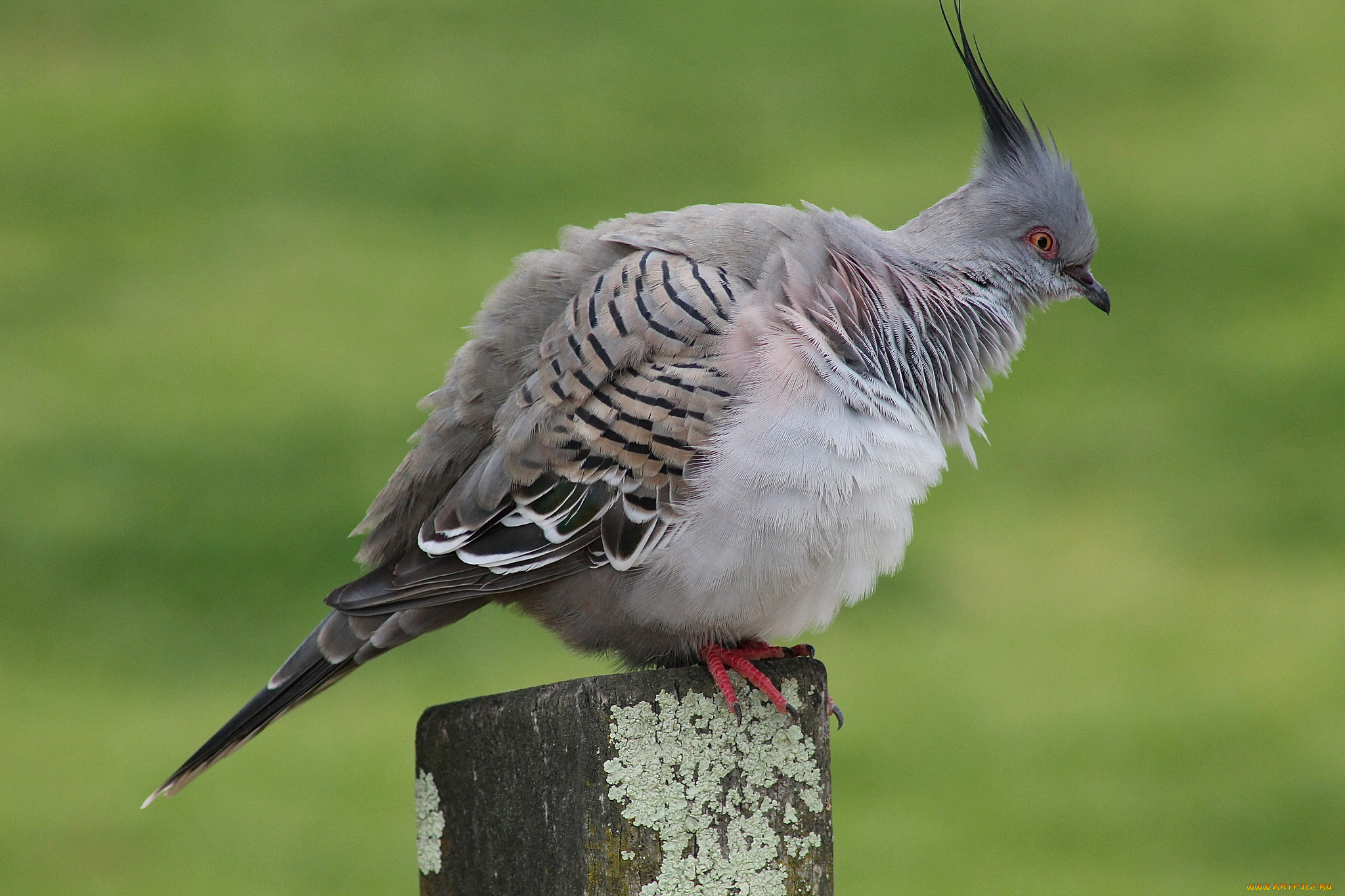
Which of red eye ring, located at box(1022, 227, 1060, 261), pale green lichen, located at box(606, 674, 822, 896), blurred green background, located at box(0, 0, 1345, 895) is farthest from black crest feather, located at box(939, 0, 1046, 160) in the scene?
blurred green background, located at box(0, 0, 1345, 895)

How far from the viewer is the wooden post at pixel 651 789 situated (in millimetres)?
2559

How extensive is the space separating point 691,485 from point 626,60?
9.33 m

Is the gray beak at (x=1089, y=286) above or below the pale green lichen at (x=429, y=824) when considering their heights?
above

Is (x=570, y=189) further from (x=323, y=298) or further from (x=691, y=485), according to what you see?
(x=691, y=485)

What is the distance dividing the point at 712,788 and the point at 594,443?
1012mm

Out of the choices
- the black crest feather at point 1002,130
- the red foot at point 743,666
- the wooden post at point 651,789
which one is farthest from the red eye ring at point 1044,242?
the wooden post at point 651,789

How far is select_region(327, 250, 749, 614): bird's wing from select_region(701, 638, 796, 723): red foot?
13.9 inches

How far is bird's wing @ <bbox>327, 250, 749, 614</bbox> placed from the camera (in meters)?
3.33

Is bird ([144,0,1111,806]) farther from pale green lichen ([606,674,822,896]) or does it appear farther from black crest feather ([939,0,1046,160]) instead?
black crest feather ([939,0,1046,160])

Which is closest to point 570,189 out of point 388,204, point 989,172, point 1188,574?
point 388,204

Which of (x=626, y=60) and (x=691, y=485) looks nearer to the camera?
(x=691, y=485)

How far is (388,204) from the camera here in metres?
10.7

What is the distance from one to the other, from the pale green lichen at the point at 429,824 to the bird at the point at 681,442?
23.5 inches

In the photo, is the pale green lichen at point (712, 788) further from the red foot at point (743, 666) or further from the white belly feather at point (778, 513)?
the white belly feather at point (778, 513)
